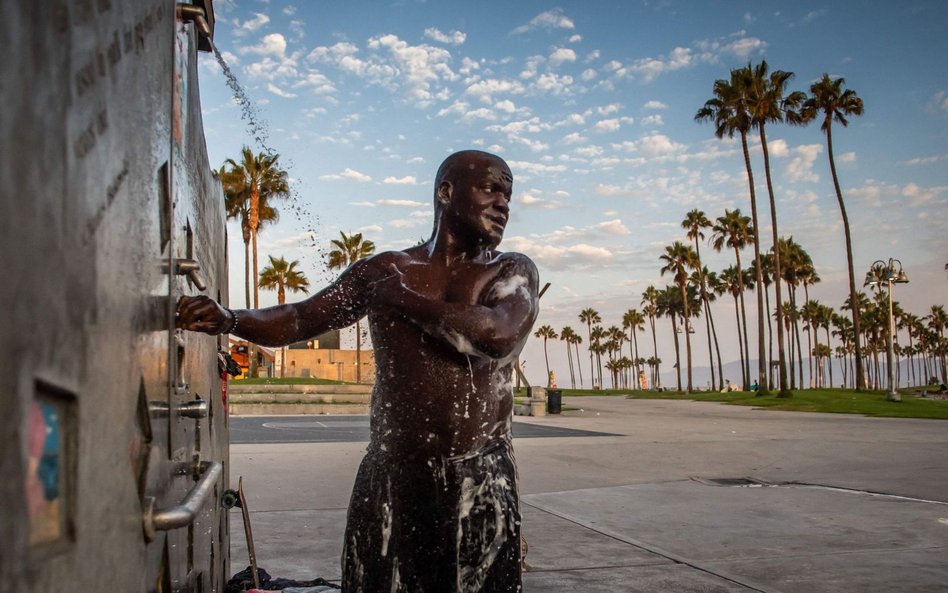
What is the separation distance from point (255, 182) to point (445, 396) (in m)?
38.8

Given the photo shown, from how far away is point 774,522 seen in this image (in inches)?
264

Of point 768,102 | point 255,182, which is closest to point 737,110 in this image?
point 768,102

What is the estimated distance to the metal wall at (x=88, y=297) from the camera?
0.59 m

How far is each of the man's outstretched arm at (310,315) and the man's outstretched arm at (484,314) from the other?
22cm

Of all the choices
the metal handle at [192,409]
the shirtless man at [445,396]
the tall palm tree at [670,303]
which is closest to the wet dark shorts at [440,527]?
the shirtless man at [445,396]

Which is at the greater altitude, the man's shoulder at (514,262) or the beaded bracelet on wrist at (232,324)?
the man's shoulder at (514,262)

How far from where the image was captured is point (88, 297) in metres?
0.82

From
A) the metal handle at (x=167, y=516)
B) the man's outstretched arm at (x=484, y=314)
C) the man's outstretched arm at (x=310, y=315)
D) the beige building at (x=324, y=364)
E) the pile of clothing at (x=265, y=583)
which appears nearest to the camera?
the metal handle at (x=167, y=516)

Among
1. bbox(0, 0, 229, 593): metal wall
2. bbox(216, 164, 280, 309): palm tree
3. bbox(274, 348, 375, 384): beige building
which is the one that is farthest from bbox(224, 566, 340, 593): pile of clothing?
bbox(274, 348, 375, 384): beige building

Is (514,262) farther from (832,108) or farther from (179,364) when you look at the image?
(832,108)

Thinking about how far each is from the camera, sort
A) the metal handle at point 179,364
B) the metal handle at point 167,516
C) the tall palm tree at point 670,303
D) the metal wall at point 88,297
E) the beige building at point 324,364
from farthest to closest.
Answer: the tall palm tree at point 670,303 → the beige building at point 324,364 → the metal handle at point 179,364 → the metal handle at point 167,516 → the metal wall at point 88,297

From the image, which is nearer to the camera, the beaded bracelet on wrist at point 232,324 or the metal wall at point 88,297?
the metal wall at point 88,297

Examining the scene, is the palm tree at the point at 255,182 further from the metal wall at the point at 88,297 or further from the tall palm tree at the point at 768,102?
the metal wall at the point at 88,297

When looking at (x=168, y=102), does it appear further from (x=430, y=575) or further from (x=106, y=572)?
(x=430, y=575)
